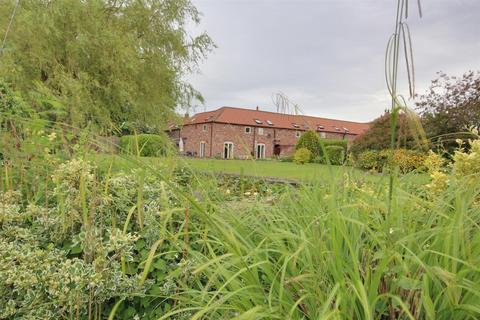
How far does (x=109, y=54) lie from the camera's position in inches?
420

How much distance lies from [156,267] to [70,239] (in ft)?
1.76

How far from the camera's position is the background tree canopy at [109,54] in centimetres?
963

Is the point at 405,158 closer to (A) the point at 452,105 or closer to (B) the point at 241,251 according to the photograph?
(B) the point at 241,251

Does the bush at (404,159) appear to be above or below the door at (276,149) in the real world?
below

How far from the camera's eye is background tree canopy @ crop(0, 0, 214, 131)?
9.63 metres

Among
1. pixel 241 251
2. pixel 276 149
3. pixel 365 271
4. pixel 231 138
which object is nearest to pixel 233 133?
pixel 231 138

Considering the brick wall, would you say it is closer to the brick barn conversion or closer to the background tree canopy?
the brick barn conversion

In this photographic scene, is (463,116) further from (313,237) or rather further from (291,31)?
(313,237)

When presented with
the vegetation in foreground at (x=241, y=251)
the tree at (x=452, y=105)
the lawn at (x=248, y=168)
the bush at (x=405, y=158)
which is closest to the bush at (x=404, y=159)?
the bush at (x=405, y=158)

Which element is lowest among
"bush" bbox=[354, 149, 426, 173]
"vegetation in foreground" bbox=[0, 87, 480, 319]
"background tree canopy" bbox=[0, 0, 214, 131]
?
"vegetation in foreground" bbox=[0, 87, 480, 319]

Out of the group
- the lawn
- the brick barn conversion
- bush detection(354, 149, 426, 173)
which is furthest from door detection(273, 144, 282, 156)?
bush detection(354, 149, 426, 173)

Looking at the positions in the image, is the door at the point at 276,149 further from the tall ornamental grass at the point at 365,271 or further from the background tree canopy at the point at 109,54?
the tall ornamental grass at the point at 365,271

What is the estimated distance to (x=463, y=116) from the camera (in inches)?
589

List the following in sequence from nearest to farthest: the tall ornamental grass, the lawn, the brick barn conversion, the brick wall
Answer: the tall ornamental grass, the lawn, the brick wall, the brick barn conversion
